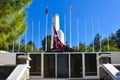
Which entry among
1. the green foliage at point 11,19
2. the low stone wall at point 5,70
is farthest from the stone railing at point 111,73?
the green foliage at point 11,19

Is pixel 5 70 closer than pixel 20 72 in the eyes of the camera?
No

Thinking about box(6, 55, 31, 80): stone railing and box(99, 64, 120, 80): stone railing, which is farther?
box(99, 64, 120, 80): stone railing

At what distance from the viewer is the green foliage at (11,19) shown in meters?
15.0

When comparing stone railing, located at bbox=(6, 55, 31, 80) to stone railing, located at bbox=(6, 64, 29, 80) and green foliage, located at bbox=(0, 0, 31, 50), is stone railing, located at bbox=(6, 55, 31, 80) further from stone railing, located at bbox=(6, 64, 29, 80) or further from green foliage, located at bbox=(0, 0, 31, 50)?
green foliage, located at bbox=(0, 0, 31, 50)

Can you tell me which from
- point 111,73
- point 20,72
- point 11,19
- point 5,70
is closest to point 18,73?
point 20,72

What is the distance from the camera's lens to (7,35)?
51.1ft

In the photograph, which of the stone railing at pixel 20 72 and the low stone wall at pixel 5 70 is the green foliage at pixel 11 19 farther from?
the low stone wall at pixel 5 70

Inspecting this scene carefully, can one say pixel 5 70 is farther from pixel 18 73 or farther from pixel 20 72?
pixel 18 73

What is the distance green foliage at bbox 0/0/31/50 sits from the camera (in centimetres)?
1498

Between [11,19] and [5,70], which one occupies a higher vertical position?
[11,19]

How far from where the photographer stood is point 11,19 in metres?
15.9

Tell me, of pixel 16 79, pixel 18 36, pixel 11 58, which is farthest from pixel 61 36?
pixel 16 79

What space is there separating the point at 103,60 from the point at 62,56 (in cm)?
872

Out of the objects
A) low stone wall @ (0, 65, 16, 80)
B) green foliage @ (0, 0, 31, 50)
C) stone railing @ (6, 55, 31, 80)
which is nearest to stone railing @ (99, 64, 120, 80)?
stone railing @ (6, 55, 31, 80)
